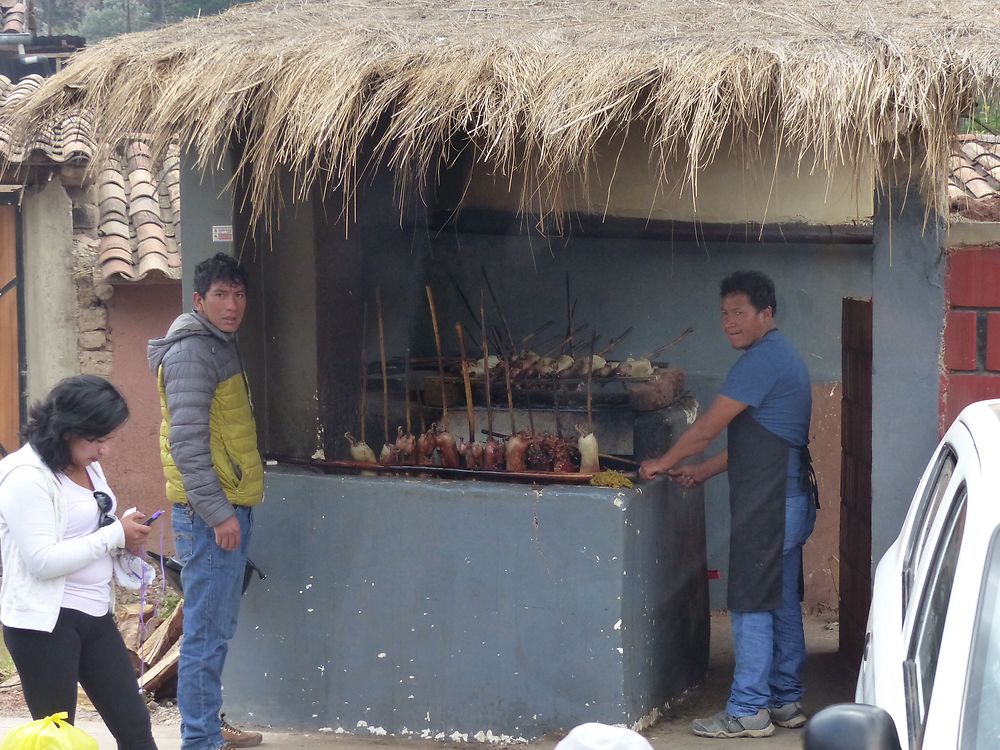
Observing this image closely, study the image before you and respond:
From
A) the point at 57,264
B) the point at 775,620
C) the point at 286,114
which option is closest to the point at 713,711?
the point at 775,620

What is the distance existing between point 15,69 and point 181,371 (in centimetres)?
1094

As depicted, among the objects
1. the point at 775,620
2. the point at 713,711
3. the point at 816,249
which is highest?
the point at 816,249

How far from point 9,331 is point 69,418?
528 centimetres

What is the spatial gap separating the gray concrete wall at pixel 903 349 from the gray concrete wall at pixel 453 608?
0.99 m

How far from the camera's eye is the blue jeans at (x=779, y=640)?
15.9 ft

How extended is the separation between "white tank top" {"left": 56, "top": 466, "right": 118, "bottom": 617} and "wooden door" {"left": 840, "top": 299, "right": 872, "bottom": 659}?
10.4 ft

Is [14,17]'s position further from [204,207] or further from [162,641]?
[162,641]

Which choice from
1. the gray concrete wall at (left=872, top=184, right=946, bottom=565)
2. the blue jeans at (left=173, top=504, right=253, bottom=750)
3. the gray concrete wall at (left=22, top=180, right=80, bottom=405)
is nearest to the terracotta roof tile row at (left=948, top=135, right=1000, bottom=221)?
the gray concrete wall at (left=872, top=184, right=946, bottom=565)

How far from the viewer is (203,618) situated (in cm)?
447

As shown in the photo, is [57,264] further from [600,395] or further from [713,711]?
[713,711]

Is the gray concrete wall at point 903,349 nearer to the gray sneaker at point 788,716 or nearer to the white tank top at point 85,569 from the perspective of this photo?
the gray sneaker at point 788,716

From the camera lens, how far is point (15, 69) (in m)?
13.6

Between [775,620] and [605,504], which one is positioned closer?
[605,504]

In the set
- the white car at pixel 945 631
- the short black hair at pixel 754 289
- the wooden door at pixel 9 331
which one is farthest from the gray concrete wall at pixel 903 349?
the wooden door at pixel 9 331
